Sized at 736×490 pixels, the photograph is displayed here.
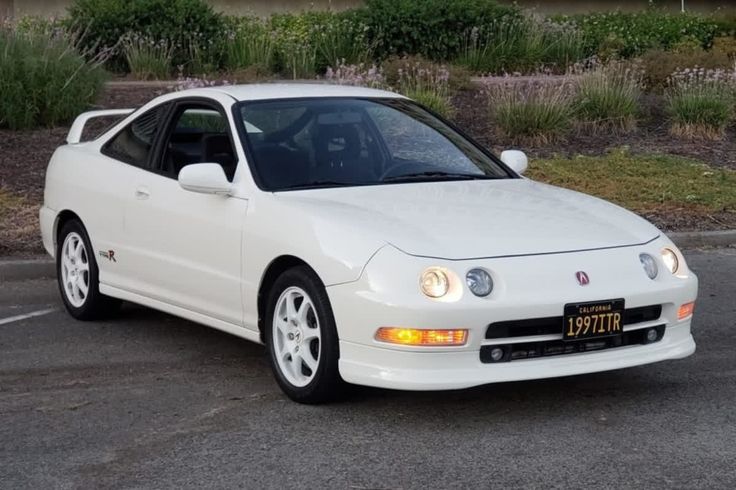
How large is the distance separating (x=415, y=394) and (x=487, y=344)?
80 cm

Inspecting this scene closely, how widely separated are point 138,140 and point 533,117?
6802 millimetres

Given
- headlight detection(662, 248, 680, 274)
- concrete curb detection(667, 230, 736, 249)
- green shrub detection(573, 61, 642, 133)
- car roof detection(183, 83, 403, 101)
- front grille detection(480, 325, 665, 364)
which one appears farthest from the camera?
green shrub detection(573, 61, 642, 133)

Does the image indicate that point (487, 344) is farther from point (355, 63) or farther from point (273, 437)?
point (355, 63)

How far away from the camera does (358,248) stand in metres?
6.08

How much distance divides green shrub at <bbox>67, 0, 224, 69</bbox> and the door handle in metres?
10.7

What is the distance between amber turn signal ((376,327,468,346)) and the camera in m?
5.84

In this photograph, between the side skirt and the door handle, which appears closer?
the side skirt

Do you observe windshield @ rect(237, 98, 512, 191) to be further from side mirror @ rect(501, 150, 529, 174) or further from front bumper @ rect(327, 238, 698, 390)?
front bumper @ rect(327, 238, 698, 390)

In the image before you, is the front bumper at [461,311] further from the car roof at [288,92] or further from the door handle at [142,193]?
the door handle at [142,193]

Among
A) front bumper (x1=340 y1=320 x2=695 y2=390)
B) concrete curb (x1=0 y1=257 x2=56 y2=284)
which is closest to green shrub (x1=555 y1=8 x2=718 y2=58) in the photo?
concrete curb (x1=0 y1=257 x2=56 y2=284)

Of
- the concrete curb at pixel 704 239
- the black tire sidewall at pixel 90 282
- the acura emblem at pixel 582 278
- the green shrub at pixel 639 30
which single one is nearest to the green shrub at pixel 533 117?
the concrete curb at pixel 704 239

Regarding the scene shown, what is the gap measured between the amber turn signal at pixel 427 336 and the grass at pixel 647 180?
6.28 meters

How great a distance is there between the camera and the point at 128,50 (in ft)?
59.0

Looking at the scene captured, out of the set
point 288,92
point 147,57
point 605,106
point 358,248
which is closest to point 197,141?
point 288,92
